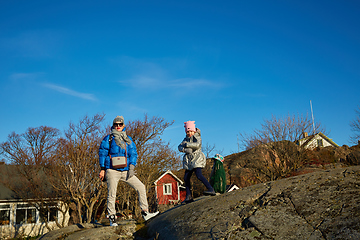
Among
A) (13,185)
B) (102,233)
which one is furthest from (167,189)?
(102,233)

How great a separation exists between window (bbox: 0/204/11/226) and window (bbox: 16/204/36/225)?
555mm

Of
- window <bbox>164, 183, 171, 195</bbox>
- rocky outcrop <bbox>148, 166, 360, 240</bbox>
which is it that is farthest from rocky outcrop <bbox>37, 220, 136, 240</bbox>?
window <bbox>164, 183, 171, 195</bbox>

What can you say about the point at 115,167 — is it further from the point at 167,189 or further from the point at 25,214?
the point at 167,189

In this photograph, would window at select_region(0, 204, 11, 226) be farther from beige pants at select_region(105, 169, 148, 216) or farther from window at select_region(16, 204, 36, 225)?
beige pants at select_region(105, 169, 148, 216)

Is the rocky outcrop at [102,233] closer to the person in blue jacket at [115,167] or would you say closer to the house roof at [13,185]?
the person in blue jacket at [115,167]

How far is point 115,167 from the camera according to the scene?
543cm

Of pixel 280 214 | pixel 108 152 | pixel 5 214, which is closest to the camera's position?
pixel 280 214

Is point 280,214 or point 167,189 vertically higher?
point 280,214

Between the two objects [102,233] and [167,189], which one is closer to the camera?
[102,233]

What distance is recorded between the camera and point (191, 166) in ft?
20.1

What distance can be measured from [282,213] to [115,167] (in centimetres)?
304

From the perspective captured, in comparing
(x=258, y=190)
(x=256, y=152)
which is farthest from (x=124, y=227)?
(x=256, y=152)

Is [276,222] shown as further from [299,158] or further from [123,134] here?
[299,158]

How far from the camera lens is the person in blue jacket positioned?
5.45m
